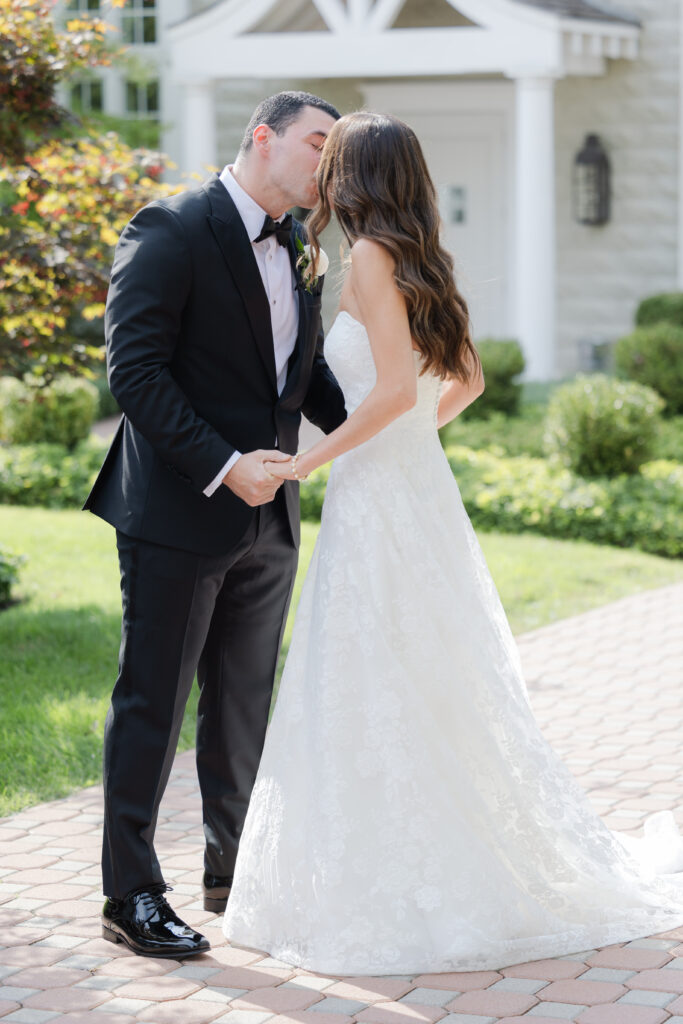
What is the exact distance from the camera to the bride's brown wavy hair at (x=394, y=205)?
11.6ft

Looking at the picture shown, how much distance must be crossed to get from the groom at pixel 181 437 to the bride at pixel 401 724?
0.17 metres

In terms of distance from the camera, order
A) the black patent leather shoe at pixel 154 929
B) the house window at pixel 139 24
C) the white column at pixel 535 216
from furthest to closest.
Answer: the house window at pixel 139 24 < the white column at pixel 535 216 < the black patent leather shoe at pixel 154 929

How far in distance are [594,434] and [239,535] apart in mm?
7116

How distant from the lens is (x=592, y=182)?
16234mm

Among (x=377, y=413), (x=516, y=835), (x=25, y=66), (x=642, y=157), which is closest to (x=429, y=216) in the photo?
(x=377, y=413)

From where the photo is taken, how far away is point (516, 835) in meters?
3.70

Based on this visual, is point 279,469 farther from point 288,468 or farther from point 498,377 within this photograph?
point 498,377

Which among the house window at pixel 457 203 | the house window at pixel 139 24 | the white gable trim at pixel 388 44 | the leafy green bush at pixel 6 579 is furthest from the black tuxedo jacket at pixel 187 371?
the house window at pixel 139 24

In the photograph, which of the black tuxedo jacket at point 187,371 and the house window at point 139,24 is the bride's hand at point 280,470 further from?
the house window at point 139,24

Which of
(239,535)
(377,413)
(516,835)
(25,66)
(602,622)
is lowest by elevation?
(602,622)

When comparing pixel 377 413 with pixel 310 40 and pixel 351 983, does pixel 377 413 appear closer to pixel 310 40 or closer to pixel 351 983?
pixel 351 983

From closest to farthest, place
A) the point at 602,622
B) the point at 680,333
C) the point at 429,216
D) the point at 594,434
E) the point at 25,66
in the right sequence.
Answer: the point at 429,216 < the point at 25,66 < the point at 602,622 < the point at 594,434 < the point at 680,333

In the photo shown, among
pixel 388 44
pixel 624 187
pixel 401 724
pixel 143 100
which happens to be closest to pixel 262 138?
pixel 401 724

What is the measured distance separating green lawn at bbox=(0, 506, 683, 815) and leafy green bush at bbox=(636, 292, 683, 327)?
5471 mm
